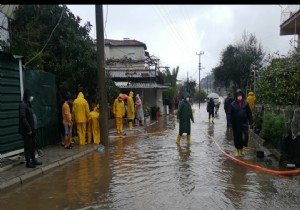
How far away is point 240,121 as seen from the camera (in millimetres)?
10469

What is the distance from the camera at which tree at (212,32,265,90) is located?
3566 centimetres

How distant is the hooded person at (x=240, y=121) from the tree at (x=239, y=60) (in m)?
25.5

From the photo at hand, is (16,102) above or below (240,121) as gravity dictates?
above

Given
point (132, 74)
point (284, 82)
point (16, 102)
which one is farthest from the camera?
point (132, 74)

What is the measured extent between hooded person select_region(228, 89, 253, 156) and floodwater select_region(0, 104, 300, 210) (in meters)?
0.47

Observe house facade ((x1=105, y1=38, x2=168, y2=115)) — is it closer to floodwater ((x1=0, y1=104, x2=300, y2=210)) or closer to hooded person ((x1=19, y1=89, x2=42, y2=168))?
floodwater ((x1=0, y1=104, x2=300, y2=210))

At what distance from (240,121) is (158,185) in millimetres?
4247

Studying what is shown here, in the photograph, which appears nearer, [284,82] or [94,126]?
[284,82]

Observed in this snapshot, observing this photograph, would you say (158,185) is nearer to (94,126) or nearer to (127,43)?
(94,126)

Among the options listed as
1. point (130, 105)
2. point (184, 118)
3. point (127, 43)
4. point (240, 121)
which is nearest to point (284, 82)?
point (240, 121)

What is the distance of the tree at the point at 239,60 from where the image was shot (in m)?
35.7

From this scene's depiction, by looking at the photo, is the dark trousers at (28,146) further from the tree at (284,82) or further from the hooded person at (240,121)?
the tree at (284,82)
